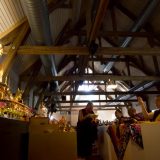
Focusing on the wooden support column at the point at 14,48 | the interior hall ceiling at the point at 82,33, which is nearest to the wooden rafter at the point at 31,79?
the interior hall ceiling at the point at 82,33

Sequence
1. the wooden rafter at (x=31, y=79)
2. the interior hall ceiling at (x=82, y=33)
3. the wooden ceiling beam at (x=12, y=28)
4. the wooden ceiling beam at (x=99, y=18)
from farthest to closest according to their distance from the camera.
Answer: the wooden rafter at (x=31, y=79), the wooden ceiling beam at (x=12, y=28), the interior hall ceiling at (x=82, y=33), the wooden ceiling beam at (x=99, y=18)

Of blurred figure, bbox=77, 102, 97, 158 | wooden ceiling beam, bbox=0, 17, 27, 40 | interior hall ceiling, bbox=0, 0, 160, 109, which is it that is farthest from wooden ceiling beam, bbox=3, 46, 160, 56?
→ blurred figure, bbox=77, 102, 97, 158

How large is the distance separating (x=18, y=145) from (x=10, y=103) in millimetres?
580

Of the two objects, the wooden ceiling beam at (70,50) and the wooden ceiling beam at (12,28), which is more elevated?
the wooden ceiling beam at (12,28)

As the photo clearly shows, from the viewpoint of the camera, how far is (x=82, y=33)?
6.45 m

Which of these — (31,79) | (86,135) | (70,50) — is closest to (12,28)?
(70,50)

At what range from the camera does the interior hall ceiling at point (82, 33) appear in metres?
3.07

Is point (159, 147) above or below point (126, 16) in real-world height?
below

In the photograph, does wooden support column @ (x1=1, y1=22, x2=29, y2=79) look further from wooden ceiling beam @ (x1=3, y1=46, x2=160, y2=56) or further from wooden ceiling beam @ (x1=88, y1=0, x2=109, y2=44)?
wooden ceiling beam @ (x1=88, y1=0, x2=109, y2=44)

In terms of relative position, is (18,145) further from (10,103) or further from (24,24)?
(24,24)

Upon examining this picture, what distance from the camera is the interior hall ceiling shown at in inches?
121

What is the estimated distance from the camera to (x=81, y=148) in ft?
10.9

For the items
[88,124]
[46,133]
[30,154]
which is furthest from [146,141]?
[88,124]

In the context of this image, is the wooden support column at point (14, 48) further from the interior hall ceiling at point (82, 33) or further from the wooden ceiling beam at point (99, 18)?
the wooden ceiling beam at point (99, 18)
